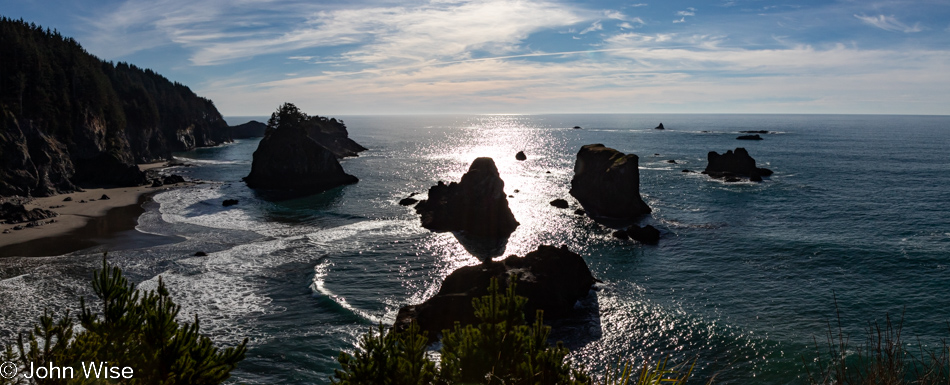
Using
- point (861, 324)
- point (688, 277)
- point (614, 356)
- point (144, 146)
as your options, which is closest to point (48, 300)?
point (614, 356)

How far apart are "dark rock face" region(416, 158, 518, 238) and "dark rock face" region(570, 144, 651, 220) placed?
1397 cm

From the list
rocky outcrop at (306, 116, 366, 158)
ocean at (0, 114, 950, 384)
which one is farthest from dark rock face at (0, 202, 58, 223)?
rocky outcrop at (306, 116, 366, 158)

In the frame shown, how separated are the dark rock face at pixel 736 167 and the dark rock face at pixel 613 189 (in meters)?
36.6

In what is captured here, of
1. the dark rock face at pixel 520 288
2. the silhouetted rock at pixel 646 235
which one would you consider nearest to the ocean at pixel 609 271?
the silhouetted rock at pixel 646 235

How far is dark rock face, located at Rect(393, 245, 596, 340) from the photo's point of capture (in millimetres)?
35250

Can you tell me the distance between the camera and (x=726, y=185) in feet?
302

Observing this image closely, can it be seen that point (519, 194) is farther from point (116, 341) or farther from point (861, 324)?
point (116, 341)

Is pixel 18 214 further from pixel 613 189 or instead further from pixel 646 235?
pixel 613 189

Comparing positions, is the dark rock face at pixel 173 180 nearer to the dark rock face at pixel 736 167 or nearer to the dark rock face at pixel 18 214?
the dark rock face at pixel 18 214

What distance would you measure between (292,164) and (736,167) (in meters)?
86.1

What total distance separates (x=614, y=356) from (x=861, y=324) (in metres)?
18.7

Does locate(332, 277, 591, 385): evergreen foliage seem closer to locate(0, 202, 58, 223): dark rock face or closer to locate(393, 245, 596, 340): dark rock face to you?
locate(393, 245, 596, 340): dark rock face

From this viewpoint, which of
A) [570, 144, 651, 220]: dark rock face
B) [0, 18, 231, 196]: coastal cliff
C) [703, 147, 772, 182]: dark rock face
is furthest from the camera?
[703, 147, 772, 182]: dark rock face

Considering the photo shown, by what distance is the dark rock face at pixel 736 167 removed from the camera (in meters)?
102
